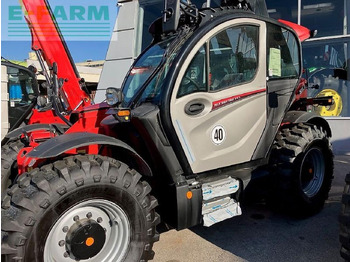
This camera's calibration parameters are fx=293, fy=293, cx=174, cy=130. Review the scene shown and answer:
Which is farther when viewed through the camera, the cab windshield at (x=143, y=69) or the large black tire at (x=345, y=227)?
the cab windshield at (x=143, y=69)

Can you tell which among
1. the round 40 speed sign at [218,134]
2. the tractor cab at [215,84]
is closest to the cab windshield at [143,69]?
the tractor cab at [215,84]

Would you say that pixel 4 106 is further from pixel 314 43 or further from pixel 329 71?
pixel 329 71

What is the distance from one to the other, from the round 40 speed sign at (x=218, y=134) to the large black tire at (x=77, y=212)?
0.82 m

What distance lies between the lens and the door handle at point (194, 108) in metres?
2.62

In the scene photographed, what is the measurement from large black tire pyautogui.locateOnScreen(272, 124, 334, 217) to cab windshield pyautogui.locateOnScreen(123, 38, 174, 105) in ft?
5.84

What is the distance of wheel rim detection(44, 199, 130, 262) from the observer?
215 centimetres

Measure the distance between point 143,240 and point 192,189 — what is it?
618 millimetres

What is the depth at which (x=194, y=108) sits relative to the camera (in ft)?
8.76

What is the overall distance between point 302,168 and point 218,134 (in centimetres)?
159

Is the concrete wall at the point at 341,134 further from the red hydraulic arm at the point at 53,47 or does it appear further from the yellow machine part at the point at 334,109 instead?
the red hydraulic arm at the point at 53,47

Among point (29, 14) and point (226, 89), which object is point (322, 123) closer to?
point (226, 89)

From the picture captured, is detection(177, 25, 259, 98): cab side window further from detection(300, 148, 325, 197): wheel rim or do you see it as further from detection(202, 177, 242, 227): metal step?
detection(300, 148, 325, 197): wheel rim

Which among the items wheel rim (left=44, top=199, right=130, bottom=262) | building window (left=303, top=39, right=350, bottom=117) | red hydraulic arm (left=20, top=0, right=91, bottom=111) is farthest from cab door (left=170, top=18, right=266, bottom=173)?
building window (left=303, top=39, right=350, bottom=117)

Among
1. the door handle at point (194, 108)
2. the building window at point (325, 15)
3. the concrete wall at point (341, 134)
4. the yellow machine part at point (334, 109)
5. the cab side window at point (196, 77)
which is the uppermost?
the building window at point (325, 15)
